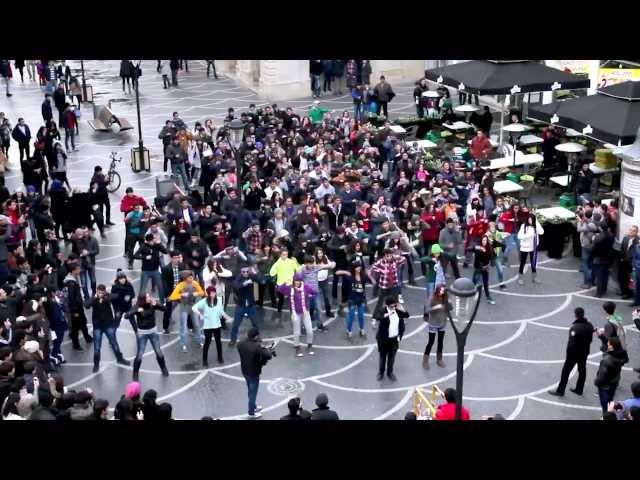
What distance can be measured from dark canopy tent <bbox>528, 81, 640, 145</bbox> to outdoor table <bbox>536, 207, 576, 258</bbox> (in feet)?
6.36

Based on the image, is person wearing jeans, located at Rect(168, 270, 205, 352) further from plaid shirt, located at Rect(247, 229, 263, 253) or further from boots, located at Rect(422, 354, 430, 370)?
boots, located at Rect(422, 354, 430, 370)

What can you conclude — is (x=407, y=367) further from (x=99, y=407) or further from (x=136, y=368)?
(x=99, y=407)

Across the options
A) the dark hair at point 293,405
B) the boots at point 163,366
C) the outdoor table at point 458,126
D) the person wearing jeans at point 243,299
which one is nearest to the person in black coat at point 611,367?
the dark hair at point 293,405

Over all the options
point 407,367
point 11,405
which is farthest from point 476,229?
point 11,405

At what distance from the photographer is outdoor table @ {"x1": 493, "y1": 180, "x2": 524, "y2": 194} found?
2358 centimetres

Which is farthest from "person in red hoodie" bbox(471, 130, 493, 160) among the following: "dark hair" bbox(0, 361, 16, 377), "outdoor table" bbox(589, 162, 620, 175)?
"dark hair" bbox(0, 361, 16, 377)

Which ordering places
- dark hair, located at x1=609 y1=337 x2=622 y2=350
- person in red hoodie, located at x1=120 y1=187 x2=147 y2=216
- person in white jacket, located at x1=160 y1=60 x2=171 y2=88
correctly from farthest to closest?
1. person in white jacket, located at x1=160 y1=60 x2=171 y2=88
2. person in red hoodie, located at x1=120 y1=187 x2=147 y2=216
3. dark hair, located at x1=609 y1=337 x2=622 y2=350

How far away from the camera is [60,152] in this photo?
2511 cm

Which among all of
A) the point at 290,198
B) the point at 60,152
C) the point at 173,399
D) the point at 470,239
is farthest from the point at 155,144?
the point at 173,399

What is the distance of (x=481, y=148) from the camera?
26391mm

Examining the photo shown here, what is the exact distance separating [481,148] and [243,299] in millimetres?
11366

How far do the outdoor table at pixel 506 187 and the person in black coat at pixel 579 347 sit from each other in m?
8.71
